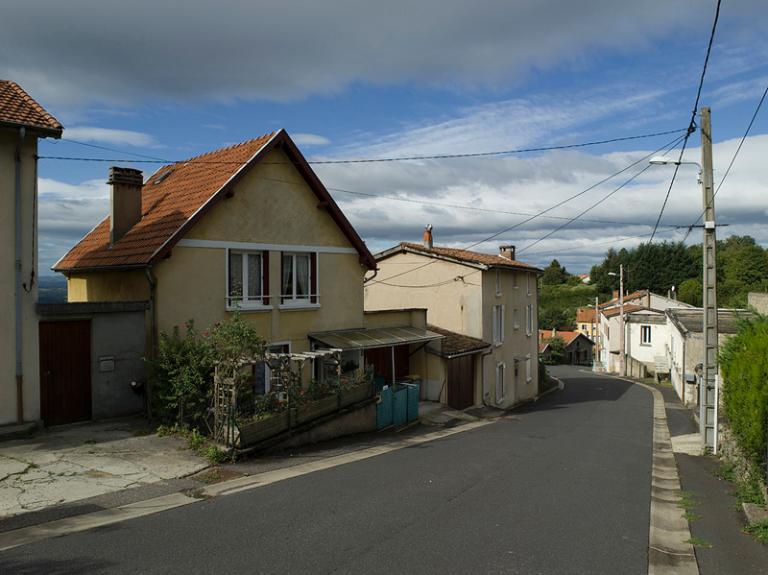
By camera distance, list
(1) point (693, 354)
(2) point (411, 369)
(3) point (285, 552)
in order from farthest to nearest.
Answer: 1. (1) point (693, 354)
2. (2) point (411, 369)
3. (3) point (285, 552)

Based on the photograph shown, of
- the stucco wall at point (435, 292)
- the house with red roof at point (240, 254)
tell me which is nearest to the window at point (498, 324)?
the stucco wall at point (435, 292)

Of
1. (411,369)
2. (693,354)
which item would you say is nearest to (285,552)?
(411,369)

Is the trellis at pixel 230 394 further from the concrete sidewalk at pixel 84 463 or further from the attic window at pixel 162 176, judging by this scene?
the attic window at pixel 162 176

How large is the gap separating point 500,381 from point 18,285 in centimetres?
2182

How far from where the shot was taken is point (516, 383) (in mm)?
31844

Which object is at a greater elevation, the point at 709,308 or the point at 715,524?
the point at 709,308

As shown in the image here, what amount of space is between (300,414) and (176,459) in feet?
9.51

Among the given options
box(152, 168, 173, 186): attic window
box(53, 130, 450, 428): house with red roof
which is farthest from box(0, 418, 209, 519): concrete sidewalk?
box(152, 168, 173, 186): attic window

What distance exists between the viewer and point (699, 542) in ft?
25.5

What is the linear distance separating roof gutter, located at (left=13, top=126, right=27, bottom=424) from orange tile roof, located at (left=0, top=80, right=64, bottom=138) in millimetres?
231

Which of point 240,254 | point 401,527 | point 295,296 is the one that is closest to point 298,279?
point 295,296

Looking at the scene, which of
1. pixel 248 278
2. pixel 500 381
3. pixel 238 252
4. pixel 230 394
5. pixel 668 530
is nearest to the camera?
pixel 668 530

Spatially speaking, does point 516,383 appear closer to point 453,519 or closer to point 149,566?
point 453,519

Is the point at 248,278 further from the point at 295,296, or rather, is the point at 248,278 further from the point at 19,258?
the point at 19,258
